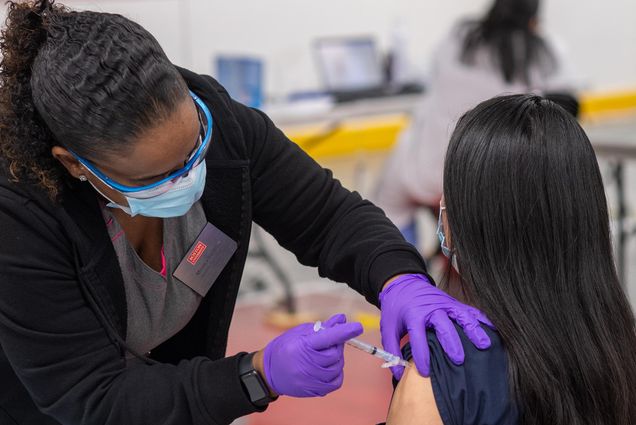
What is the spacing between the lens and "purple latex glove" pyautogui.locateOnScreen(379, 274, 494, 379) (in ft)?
3.90

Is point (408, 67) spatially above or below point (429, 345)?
below

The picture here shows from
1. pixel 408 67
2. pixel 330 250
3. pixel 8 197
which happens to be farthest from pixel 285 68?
pixel 8 197

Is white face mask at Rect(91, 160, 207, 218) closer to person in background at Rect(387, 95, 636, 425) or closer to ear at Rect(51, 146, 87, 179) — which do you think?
ear at Rect(51, 146, 87, 179)

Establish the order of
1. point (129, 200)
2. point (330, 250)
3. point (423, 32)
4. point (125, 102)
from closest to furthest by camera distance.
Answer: point (125, 102) < point (129, 200) < point (330, 250) < point (423, 32)

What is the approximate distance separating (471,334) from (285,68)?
3636 mm

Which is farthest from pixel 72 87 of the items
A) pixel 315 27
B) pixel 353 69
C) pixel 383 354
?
pixel 315 27

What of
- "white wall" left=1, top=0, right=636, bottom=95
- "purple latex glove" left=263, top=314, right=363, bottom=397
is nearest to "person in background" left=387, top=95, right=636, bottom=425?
"purple latex glove" left=263, top=314, right=363, bottom=397

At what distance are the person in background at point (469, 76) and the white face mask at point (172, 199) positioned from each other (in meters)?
1.82

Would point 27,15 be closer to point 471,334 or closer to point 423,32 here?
point 471,334

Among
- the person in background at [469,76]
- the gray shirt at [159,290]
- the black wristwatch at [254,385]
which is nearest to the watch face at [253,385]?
the black wristwatch at [254,385]

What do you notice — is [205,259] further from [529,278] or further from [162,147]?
[529,278]

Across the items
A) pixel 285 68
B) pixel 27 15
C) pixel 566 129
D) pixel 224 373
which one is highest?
pixel 27 15

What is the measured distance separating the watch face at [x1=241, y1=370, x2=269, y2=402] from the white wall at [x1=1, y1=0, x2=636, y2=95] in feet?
8.72

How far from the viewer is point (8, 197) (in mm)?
1199
